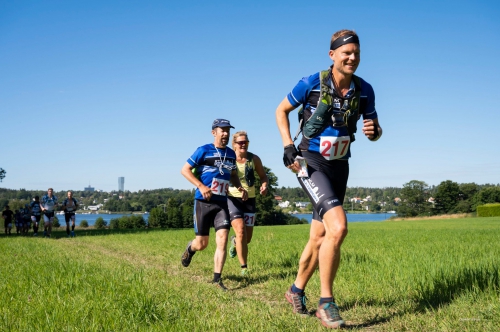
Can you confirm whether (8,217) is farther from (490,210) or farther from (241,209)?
(490,210)

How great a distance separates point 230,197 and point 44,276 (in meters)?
3.21

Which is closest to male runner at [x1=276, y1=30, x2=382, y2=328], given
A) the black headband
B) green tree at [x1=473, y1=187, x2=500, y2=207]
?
the black headband

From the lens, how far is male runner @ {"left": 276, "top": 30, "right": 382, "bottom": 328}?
416 centimetres

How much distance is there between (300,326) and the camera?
389 cm

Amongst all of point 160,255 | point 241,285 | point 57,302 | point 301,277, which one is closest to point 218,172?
point 241,285

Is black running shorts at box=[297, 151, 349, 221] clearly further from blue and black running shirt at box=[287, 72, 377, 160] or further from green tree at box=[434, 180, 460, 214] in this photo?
green tree at box=[434, 180, 460, 214]

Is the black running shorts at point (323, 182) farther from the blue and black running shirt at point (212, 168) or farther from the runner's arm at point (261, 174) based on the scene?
the runner's arm at point (261, 174)

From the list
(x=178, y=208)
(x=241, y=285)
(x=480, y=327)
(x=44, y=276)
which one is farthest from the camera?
(x=178, y=208)

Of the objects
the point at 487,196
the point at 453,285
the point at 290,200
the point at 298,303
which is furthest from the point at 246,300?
the point at 290,200

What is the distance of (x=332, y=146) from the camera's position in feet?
14.4

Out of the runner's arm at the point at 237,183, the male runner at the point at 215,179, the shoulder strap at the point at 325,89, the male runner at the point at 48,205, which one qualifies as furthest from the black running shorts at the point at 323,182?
the male runner at the point at 48,205

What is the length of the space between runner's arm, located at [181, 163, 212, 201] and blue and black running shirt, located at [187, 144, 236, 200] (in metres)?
0.09

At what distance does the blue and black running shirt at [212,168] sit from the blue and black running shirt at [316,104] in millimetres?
2681

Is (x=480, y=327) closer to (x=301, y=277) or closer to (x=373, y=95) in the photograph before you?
(x=301, y=277)
